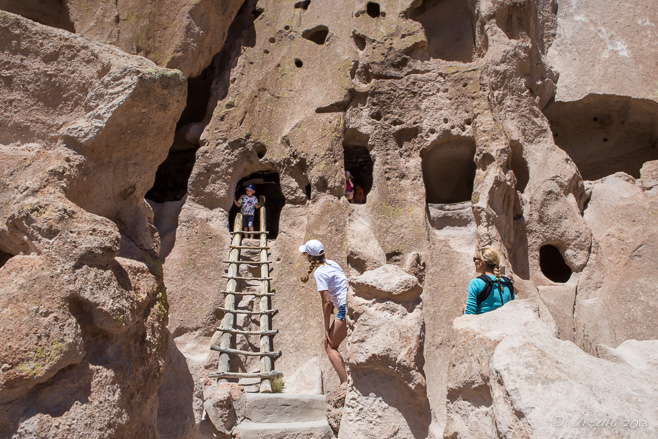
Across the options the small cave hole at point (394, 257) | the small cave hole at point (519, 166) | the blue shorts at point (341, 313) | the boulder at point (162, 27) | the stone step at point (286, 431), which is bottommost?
the stone step at point (286, 431)

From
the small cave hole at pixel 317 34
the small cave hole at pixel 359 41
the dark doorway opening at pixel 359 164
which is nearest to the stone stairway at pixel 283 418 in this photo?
the dark doorway opening at pixel 359 164

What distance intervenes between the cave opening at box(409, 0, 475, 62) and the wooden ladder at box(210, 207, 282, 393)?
382 centimetres

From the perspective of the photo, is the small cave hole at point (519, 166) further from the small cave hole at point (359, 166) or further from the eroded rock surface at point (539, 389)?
the eroded rock surface at point (539, 389)

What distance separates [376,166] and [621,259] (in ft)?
9.23

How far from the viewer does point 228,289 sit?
6.26 meters

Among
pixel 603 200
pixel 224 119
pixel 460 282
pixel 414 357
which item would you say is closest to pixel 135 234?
pixel 414 357

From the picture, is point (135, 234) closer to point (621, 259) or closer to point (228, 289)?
point (228, 289)

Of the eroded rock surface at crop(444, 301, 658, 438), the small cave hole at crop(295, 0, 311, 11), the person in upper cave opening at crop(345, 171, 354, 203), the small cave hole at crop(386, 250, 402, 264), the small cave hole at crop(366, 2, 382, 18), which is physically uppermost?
the small cave hole at crop(295, 0, 311, 11)

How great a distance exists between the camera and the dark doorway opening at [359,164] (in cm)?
846

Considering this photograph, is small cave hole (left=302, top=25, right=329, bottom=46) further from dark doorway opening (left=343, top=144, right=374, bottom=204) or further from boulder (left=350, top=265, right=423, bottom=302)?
boulder (left=350, top=265, right=423, bottom=302)

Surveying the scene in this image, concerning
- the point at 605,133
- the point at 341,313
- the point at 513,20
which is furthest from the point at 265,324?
the point at 605,133

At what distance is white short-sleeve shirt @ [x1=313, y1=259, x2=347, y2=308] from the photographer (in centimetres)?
371

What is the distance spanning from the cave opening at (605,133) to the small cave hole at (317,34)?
3.15 m

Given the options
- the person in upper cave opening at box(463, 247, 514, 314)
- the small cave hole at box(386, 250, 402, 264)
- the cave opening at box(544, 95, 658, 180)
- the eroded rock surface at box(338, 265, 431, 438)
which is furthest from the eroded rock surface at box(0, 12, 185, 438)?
the cave opening at box(544, 95, 658, 180)
